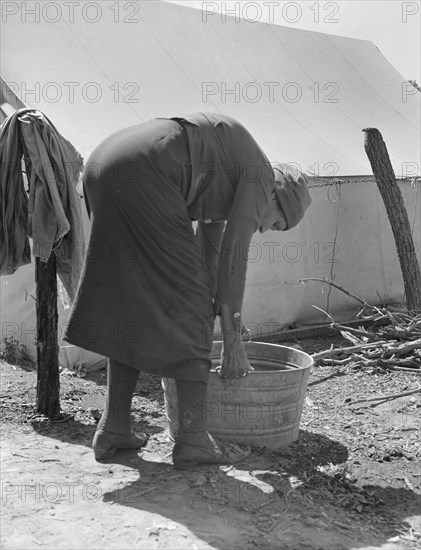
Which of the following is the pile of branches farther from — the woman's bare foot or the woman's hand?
the woman's bare foot

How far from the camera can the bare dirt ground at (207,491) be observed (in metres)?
2.73

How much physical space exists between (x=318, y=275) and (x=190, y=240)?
4677 millimetres

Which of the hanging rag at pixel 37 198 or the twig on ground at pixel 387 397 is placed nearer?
the hanging rag at pixel 37 198

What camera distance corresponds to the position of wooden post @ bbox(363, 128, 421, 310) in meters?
7.37

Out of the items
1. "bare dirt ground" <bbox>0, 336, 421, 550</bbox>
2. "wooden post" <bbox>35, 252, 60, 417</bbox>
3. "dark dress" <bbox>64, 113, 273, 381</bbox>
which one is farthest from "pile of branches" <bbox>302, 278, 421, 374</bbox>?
"dark dress" <bbox>64, 113, 273, 381</bbox>

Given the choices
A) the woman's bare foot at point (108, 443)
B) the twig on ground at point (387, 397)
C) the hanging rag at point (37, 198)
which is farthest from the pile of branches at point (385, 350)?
the woman's bare foot at point (108, 443)

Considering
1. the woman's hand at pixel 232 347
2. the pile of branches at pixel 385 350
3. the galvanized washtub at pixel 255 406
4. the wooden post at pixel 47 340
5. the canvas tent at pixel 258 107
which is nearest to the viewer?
the woman's hand at pixel 232 347

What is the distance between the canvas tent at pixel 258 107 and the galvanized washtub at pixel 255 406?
8.84 ft

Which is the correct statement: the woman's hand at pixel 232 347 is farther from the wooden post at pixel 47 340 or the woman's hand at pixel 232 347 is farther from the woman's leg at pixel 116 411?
the wooden post at pixel 47 340

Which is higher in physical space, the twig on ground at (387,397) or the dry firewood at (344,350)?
the dry firewood at (344,350)

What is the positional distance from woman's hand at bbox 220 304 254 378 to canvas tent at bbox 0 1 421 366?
2.89 metres

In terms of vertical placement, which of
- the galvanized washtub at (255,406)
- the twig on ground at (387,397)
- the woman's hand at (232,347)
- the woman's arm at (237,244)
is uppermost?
the woman's arm at (237,244)

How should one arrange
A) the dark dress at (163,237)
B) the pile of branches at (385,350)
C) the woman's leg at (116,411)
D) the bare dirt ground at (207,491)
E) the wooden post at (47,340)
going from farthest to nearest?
the pile of branches at (385,350), the wooden post at (47,340), the woman's leg at (116,411), the dark dress at (163,237), the bare dirt ground at (207,491)

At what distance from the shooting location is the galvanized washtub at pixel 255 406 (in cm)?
347
